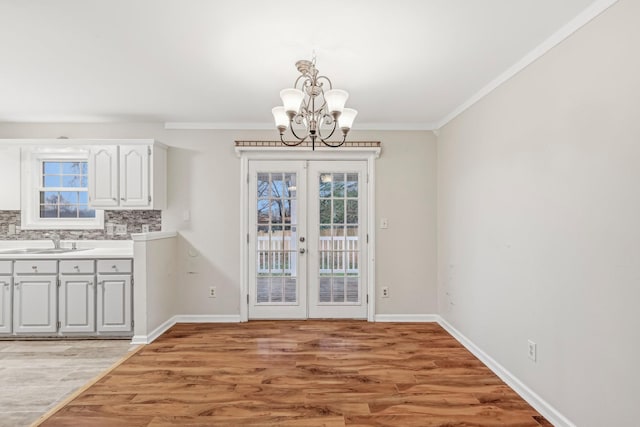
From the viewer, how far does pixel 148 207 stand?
12.6ft

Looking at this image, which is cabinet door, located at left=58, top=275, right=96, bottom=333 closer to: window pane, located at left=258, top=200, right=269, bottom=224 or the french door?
the french door

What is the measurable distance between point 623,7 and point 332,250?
323 centimetres

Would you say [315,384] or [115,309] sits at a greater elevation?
[115,309]

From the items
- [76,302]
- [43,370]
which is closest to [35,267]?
[76,302]

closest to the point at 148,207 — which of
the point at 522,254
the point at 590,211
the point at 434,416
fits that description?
the point at 434,416

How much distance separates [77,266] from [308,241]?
97.0 inches

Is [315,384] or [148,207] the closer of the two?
[315,384]

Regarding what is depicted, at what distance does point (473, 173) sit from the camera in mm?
3250

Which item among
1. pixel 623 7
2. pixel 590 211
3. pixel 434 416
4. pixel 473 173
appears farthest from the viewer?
pixel 473 173

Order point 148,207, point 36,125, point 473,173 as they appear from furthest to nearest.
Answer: point 36,125 → point 148,207 → point 473,173

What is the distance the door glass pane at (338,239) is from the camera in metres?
4.21

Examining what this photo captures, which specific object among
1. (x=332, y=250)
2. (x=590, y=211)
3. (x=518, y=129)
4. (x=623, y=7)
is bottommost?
(x=332, y=250)

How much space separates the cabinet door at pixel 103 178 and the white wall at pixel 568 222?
3804 millimetres

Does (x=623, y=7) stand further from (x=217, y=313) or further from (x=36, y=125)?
(x=36, y=125)
